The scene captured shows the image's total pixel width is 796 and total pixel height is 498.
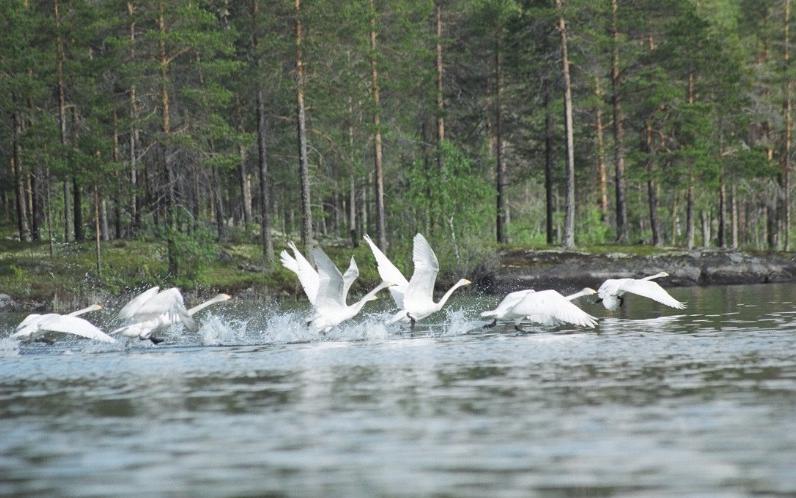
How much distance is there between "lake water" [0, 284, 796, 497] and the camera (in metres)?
10.6

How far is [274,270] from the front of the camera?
162 feet

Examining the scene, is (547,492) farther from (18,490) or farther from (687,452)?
(18,490)

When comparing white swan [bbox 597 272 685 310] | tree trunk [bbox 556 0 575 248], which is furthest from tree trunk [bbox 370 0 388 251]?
white swan [bbox 597 272 685 310]

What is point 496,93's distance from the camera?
61.2 m

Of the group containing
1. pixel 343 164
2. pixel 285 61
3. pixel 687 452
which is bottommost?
pixel 687 452

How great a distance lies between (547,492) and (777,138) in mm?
65063

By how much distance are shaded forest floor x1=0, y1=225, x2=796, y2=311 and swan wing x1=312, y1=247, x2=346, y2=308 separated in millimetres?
21268

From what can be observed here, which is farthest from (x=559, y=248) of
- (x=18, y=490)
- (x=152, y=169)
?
(x=18, y=490)

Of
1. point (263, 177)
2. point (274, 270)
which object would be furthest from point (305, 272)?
point (263, 177)

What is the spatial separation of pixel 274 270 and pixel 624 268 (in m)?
13.3

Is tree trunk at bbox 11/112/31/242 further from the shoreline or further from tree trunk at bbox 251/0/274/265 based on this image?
tree trunk at bbox 251/0/274/265

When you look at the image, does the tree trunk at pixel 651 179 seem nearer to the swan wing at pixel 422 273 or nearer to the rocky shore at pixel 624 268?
the rocky shore at pixel 624 268

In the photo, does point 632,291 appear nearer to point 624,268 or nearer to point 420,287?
point 420,287

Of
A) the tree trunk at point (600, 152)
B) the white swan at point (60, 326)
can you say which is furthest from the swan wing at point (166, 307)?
the tree trunk at point (600, 152)
